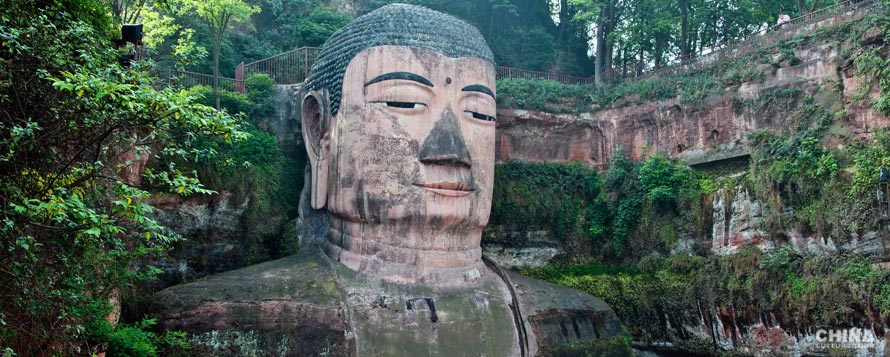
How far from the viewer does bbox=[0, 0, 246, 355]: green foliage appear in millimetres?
4809

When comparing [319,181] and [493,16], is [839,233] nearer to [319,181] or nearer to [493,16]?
[319,181]

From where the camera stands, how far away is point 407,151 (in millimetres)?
9070

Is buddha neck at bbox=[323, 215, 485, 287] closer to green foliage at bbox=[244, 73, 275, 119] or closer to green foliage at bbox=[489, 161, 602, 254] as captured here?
green foliage at bbox=[244, 73, 275, 119]

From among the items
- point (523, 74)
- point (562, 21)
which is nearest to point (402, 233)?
point (523, 74)

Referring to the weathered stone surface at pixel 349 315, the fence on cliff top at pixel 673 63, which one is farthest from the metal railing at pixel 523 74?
the weathered stone surface at pixel 349 315

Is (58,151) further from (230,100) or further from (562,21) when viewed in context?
(562,21)

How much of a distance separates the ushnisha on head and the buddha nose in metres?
0.02

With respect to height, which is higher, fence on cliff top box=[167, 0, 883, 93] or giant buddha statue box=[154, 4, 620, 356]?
fence on cliff top box=[167, 0, 883, 93]

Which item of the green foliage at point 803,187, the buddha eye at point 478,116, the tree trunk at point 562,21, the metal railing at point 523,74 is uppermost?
the tree trunk at point 562,21

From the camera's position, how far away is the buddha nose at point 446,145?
898 centimetres

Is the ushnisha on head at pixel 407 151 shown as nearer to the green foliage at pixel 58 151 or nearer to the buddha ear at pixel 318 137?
the buddha ear at pixel 318 137

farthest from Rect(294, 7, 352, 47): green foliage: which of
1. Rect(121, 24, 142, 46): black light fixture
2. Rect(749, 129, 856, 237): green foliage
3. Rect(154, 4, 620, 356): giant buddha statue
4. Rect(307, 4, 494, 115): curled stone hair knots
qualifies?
Rect(121, 24, 142, 46): black light fixture

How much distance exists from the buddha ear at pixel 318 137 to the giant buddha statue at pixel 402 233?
0.10ft

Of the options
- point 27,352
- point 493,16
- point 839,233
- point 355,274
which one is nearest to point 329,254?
point 355,274
